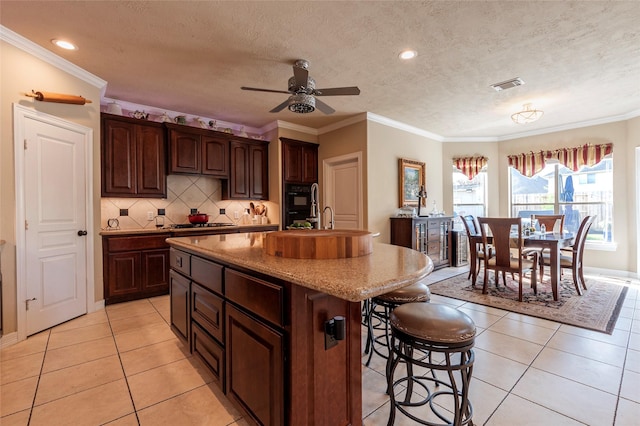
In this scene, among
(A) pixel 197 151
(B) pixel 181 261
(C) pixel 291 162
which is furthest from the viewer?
(C) pixel 291 162

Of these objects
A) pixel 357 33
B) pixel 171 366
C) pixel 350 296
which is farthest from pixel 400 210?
pixel 350 296

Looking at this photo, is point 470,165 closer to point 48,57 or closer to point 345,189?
point 345,189

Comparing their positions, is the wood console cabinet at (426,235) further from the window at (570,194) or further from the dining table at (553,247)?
the window at (570,194)

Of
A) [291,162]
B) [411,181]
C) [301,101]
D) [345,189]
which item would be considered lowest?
[345,189]

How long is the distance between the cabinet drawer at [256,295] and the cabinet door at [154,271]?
2743 mm

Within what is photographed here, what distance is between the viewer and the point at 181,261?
2.17m

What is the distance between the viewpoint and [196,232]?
13.3 feet

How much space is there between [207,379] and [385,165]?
4009 mm

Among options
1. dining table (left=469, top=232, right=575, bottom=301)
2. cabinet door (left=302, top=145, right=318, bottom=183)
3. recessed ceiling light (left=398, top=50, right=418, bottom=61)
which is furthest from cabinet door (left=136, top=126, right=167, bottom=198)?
dining table (left=469, top=232, right=575, bottom=301)

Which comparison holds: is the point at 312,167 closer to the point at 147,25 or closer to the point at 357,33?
the point at 357,33

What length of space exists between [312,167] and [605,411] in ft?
15.1

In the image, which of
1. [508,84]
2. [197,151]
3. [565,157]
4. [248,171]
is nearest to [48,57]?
[197,151]

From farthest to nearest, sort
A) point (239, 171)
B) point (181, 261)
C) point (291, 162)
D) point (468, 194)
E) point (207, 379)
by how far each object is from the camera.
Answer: point (468, 194) → point (291, 162) → point (239, 171) → point (181, 261) → point (207, 379)

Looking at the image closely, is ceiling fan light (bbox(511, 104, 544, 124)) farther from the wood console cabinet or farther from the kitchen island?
the kitchen island
